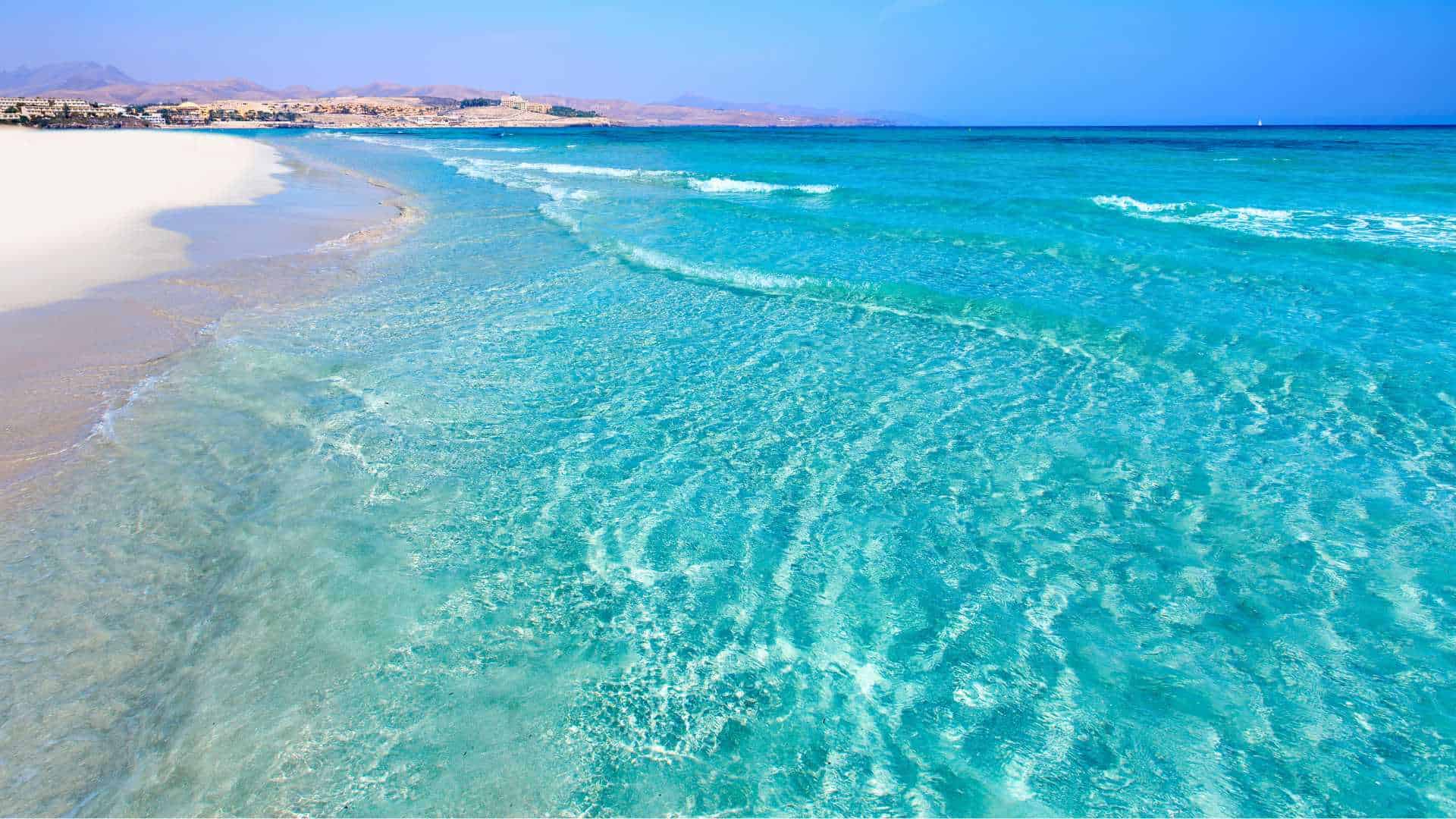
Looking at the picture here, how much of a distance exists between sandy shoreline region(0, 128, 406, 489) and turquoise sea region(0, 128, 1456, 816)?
70cm

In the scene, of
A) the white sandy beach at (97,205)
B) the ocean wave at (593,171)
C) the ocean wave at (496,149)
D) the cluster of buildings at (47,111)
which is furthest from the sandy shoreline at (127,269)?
the cluster of buildings at (47,111)

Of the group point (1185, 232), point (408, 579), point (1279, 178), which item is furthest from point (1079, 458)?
point (1279, 178)

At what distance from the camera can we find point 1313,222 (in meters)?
19.0

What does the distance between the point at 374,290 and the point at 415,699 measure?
33.5ft

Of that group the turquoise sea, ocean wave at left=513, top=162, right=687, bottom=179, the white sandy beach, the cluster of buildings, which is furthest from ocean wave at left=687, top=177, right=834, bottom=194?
the cluster of buildings

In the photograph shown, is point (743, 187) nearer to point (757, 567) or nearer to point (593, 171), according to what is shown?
point (593, 171)

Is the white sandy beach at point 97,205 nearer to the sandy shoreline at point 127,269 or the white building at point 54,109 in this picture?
the sandy shoreline at point 127,269

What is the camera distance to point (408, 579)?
192 inches

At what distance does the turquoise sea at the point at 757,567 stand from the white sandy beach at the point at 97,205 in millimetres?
5134

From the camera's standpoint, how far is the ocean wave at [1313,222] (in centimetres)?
1661

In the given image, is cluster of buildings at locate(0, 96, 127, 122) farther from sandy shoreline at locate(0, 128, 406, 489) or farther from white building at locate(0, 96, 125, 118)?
sandy shoreline at locate(0, 128, 406, 489)

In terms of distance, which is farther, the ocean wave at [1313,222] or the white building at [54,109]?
the white building at [54,109]

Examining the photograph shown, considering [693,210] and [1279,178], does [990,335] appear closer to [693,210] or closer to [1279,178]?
[693,210]

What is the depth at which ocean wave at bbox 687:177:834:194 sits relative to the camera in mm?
28234
